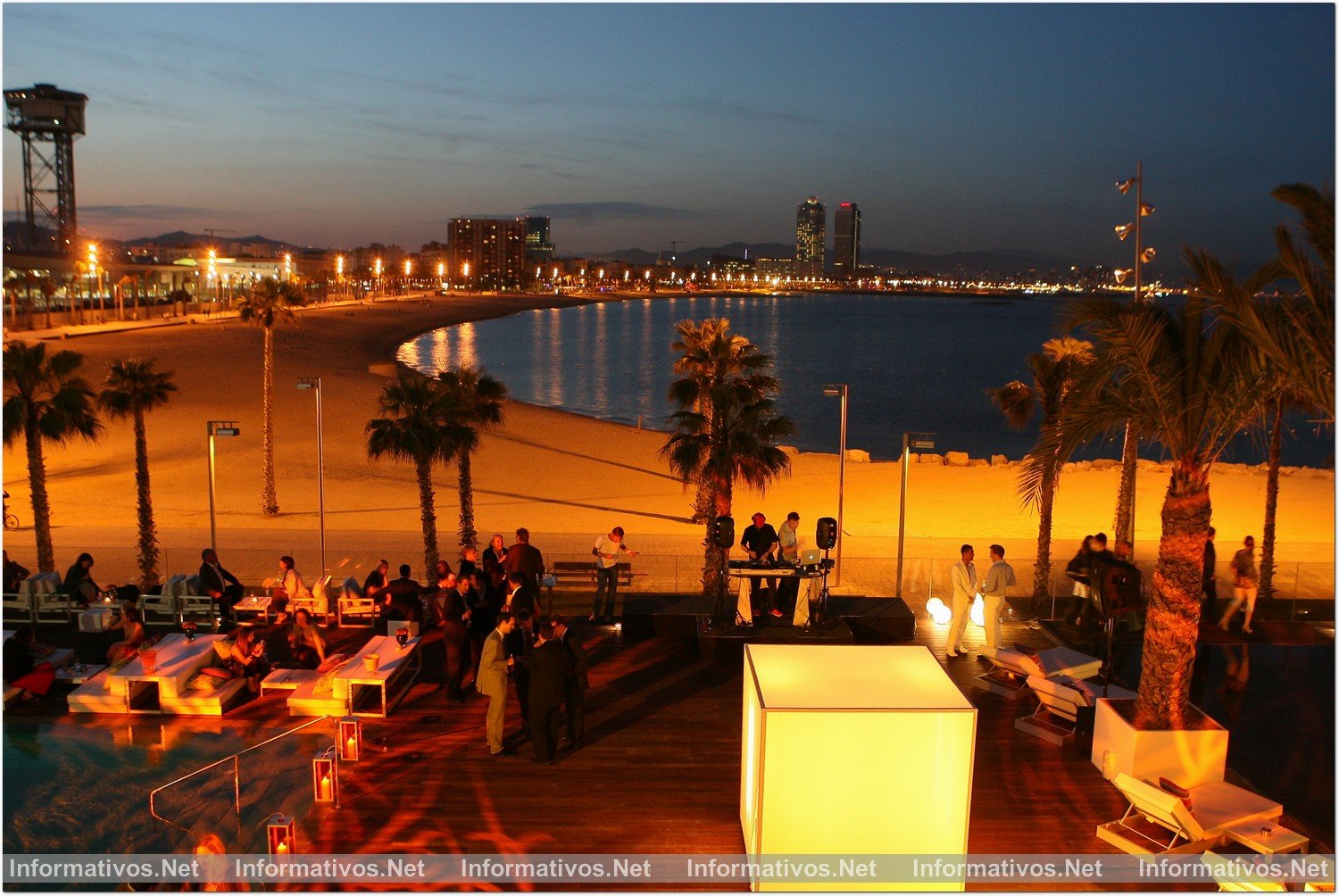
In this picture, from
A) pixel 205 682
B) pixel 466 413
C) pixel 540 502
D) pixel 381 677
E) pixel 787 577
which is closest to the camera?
pixel 381 677

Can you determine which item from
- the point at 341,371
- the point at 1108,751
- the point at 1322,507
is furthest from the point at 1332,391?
the point at 341,371

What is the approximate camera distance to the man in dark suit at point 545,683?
8250 millimetres

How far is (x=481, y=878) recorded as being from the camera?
668 cm

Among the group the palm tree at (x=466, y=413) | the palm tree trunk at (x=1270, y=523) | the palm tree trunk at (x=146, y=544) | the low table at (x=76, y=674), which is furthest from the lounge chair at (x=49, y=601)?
the palm tree trunk at (x=1270, y=523)

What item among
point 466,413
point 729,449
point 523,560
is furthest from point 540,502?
point 523,560

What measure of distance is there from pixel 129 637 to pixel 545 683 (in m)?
5.02

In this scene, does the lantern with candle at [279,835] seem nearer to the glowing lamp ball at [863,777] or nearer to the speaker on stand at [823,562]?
the glowing lamp ball at [863,777]

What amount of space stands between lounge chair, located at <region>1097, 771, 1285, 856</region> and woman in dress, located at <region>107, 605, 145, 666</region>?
9.39m

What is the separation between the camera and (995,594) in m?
11.1

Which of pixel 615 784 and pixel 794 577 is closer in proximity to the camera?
pixel 615 784

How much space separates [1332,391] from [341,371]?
175ft

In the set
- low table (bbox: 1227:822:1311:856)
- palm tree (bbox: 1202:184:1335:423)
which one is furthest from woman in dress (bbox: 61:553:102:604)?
palm tree (bbox: 1202:184:1335:423)

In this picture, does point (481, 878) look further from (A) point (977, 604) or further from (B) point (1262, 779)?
(A) point (977, 604)

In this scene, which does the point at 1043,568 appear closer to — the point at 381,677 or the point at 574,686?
the point at 574,686
